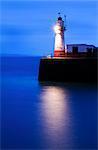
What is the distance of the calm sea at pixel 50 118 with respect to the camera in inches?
455

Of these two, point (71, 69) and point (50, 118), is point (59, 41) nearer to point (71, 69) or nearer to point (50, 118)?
point (71, 69)

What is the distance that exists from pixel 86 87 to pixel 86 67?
1.59 metres

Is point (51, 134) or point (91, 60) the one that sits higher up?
point (91, 60)

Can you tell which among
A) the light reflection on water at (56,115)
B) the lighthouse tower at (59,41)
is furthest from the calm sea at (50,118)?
the lighthouse tower at (59,41)

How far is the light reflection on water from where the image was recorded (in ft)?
39.1

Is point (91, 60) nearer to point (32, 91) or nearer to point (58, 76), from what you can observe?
point (58, 76)

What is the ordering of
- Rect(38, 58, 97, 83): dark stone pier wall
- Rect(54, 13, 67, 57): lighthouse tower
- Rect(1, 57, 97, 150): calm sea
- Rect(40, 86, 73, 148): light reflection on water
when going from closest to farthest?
Rect(1, 57, 97, 150): calm sea
Rect(40, 86, 73, 148): light reflection on water
Rect(38, 58, 97, 83): dark stone pier wall
Rect(54, 13, 67, 57): lighthouse tower

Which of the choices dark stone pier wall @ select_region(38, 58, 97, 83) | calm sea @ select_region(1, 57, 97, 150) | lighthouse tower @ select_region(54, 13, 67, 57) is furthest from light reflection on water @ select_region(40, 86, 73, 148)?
lighthouse tower @ select_region(54, 13, 67, 57)

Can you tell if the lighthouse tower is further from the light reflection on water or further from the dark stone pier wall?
the light reflection on water

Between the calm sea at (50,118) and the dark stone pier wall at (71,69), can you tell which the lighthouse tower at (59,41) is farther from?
the calm sea at (50,118)

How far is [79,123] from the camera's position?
14.0 metres

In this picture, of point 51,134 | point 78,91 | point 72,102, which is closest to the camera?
point 51,134

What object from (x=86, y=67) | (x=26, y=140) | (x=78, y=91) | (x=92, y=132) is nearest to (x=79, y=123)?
(x=92, y=132)

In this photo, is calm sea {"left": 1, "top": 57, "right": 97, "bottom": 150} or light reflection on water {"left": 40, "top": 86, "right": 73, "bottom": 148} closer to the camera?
calm sea {"left": 1, "top": 57, "right": 97, "bottom": 150}
